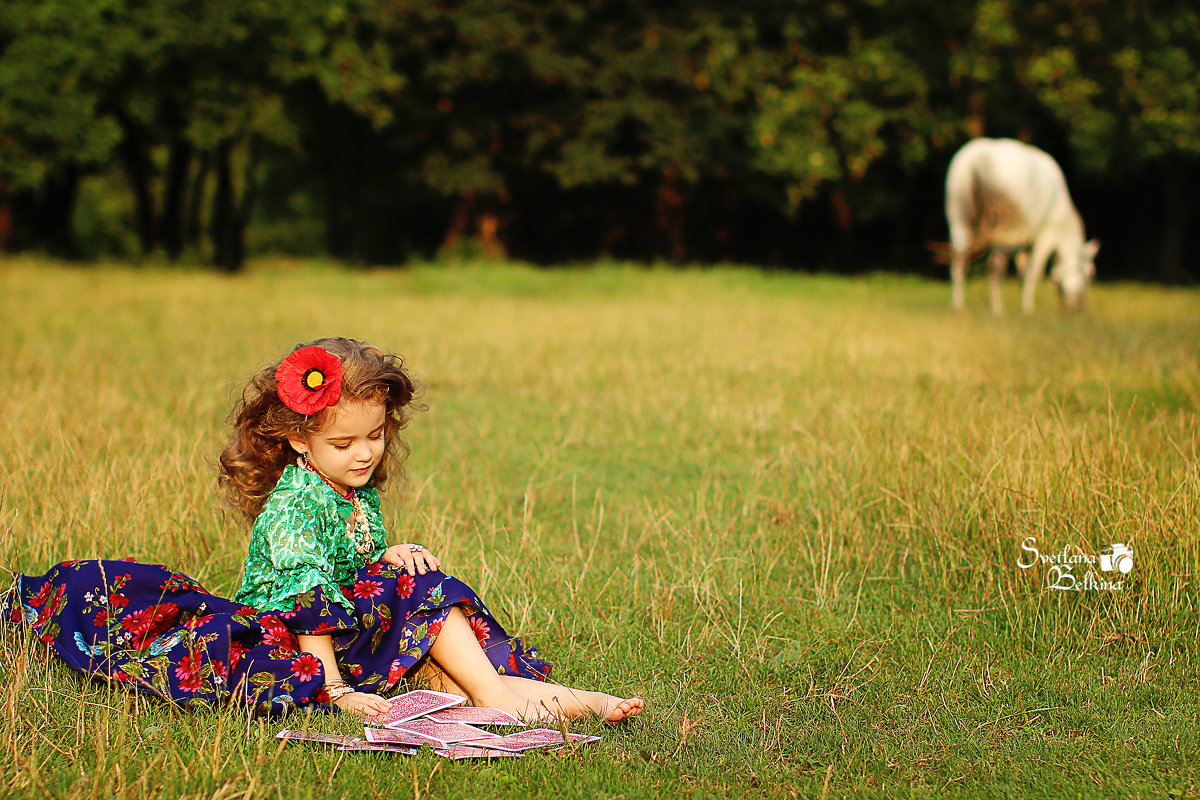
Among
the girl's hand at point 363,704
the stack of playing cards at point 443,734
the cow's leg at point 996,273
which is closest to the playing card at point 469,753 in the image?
the stack of playing cards at point 443,734

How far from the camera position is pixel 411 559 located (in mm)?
3293

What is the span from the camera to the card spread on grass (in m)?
2.79

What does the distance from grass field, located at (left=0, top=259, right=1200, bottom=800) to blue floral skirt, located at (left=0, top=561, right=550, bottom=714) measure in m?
0.09

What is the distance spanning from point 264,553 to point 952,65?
23.5m

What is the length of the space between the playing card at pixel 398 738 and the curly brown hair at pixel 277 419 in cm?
87

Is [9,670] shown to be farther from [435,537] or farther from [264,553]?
[435,537]

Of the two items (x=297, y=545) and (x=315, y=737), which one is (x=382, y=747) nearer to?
(x=315, y=737)

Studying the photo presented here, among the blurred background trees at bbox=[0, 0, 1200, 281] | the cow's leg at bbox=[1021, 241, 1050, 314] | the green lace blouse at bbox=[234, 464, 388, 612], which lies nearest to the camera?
the green lace blouse at bbox=[234, 464, 388, 612]

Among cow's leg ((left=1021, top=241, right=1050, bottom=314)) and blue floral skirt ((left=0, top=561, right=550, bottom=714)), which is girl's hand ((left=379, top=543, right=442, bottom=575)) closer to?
blue floral skirt ((left=0, top=561, right=550, bottom=714))

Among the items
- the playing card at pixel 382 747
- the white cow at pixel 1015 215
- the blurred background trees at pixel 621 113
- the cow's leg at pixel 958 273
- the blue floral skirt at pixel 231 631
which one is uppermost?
the blurred background trees at pixel 621 113

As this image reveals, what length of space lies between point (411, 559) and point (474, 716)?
1.77 feet

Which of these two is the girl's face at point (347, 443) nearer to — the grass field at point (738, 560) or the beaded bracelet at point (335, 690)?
the beaded bracelet at point (335, 690)

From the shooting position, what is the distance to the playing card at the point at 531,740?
284 cm

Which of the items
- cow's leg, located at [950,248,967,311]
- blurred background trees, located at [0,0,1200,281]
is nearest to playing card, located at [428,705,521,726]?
cow's leg, located at [950,248,967,311]
